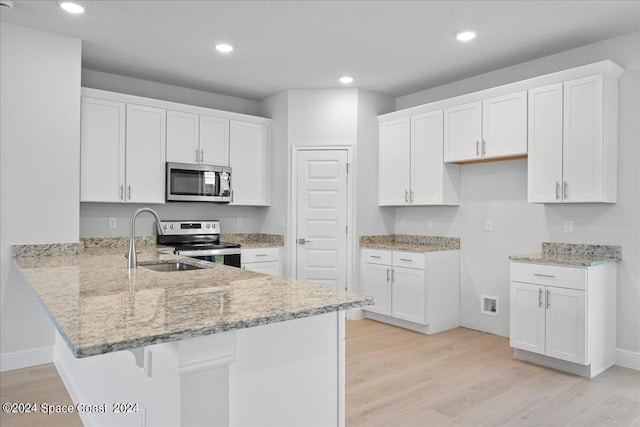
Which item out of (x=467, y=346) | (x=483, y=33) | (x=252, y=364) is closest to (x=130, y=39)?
(x=483, y=33)

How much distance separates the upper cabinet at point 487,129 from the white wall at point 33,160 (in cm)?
350

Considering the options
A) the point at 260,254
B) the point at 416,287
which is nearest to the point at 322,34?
the point at 260,254

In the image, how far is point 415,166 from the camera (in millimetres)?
4625

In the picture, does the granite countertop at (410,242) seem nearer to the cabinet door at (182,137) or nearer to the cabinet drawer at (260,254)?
the cabinet drawer at (260,254)

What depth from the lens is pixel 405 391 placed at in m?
2.84

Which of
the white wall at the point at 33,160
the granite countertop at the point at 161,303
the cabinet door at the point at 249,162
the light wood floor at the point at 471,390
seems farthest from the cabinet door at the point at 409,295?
the white wall at the point at 33,160

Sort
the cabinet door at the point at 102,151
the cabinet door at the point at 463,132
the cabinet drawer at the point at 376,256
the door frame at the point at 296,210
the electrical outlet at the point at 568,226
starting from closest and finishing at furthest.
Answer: the electrical outlet at the point at 568,226
the cabinet door at the point at 102,151
the cabinet door at the point at 463,132
the cabinet drawer at the point at 376,256
the door frame at the point at 296,210

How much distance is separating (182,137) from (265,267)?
67.3 inches

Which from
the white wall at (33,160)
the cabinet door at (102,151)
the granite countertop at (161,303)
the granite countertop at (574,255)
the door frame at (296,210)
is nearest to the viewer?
the granite countertop at (161,303)

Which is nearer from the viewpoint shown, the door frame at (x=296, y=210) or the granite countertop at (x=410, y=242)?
the granite countertop at (x=410, y=242)

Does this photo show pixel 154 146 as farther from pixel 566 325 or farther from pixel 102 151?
pixel 566 325

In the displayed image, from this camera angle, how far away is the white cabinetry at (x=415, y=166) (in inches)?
173

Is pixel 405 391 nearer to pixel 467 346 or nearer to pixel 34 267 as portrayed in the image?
pixel 467 346

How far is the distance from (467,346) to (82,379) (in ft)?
10.2
